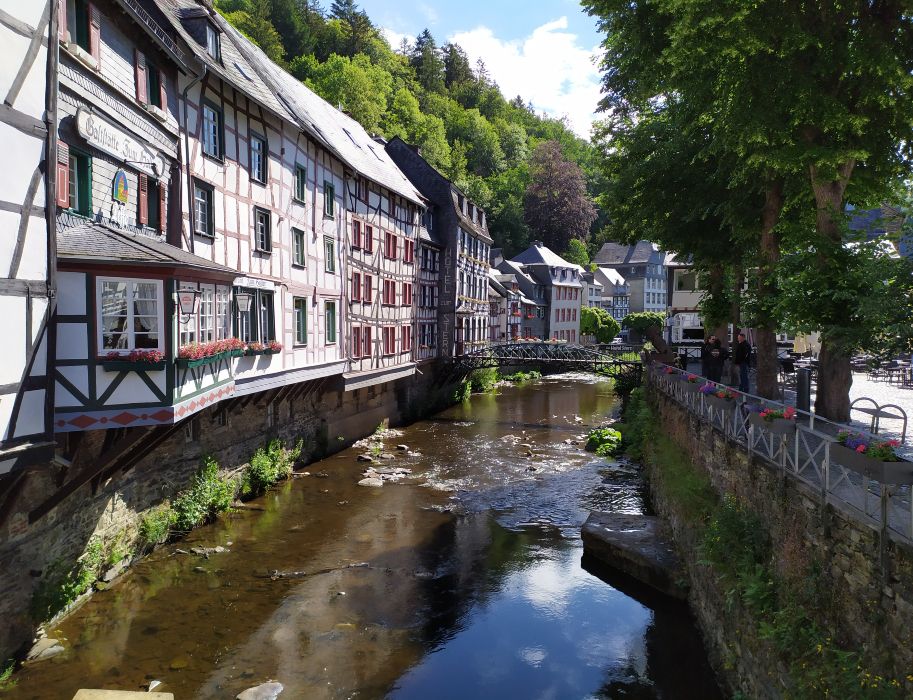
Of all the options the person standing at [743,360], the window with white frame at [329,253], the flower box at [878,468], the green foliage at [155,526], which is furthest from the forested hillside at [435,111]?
the flower box at [878,468]

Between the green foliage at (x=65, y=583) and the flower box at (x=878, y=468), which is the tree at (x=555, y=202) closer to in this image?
the green foliage at (x=65, y=583)

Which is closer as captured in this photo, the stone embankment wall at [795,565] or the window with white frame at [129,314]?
the stone embankment wall at [795,565]

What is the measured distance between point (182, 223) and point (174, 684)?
868 cm

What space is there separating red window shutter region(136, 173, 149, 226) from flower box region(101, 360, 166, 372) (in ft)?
11.5

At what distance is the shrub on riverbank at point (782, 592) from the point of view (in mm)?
6047

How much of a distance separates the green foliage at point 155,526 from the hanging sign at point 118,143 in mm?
6922

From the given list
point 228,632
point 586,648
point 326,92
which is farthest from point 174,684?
point 326,92

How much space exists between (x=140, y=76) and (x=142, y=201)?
7.75 feet

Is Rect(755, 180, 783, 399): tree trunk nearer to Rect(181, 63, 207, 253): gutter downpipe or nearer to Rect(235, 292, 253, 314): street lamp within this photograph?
Rect(235, 292, 253, 314): street lamp

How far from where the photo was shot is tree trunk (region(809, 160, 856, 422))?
10711 millimetres

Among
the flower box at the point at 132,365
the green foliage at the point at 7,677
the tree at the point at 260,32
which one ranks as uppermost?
the tree at the point at 260,32

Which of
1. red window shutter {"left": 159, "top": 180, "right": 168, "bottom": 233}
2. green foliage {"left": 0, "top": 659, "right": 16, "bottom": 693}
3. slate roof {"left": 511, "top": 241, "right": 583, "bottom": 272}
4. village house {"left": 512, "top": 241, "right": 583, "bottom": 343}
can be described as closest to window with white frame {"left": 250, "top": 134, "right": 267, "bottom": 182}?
red window shutter {"left": 159, "top": 180, "right": 168, "bottom": 233}

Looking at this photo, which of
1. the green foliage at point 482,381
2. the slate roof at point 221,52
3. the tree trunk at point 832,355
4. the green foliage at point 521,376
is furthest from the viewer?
the green foliage at point 521,376

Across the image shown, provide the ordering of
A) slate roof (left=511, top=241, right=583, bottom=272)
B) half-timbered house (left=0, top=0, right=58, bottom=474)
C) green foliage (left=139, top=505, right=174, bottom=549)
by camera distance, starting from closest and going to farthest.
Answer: half-timbered house (left=0, top=0, right=58, bottom=474) < green foliage (left=139, top=505, right=174, bottom=549) < slate roof (left=511, top=241, right=583, bottom=272)
